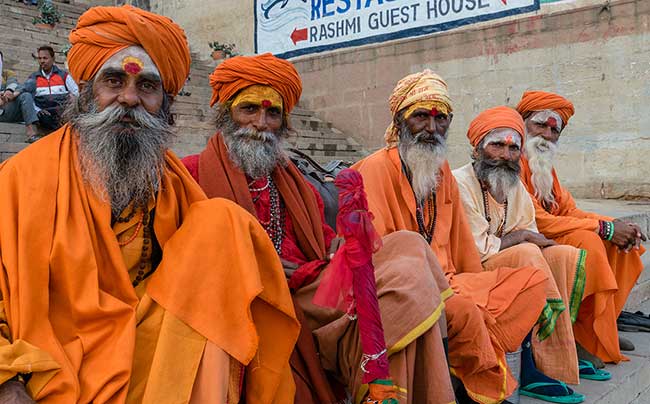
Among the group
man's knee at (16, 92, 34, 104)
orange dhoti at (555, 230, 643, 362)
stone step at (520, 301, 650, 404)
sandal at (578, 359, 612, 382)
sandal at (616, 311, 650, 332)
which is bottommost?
stone step at (520, 301, 650, 404)

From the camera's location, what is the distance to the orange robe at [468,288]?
9.43 ft

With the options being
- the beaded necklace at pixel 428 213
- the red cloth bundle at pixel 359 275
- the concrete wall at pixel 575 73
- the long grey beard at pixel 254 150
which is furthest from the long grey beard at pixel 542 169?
the concrete wall at pixel 575 73

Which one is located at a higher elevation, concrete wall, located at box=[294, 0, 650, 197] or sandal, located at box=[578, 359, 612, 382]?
concrete wall, located at box=[294, 0, 650, 197]

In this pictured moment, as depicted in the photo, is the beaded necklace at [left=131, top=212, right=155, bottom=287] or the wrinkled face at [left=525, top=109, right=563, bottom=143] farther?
the wrinkled face at [left=525, top=109, right=563, bottom=143]

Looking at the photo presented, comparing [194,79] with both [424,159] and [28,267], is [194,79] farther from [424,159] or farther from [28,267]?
[28,267]

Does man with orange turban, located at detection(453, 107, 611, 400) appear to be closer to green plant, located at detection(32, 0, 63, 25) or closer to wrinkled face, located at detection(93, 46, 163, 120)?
wrinkled face, located at detection(93, 46, 163, 120)

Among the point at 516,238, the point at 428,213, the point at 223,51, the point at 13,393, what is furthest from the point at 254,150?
the point at 223,51

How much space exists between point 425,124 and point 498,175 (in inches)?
26.4

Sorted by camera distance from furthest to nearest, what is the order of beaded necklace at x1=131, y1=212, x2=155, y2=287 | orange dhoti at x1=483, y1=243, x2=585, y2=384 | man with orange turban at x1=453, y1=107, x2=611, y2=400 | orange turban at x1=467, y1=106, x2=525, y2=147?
orange turban at x1=467, y1=106, x2=525, y2=147 → man with orange turban at x1=453, y1=107, x2=611, y2=400 → orange dhoti at x1=483, y1=243, x2=585, y2=384 → beaded necklace at x1=131, y1=212, x2=155, y2=287

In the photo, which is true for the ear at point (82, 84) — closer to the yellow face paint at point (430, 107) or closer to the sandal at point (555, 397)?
the yellow face paint at point (430, 107)

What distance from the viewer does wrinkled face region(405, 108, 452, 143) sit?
3816 millimetres

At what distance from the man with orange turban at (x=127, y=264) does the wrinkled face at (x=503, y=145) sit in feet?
7.49

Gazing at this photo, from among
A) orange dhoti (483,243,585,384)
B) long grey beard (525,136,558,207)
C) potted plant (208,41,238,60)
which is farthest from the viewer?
potted plant (208,41,238,60)

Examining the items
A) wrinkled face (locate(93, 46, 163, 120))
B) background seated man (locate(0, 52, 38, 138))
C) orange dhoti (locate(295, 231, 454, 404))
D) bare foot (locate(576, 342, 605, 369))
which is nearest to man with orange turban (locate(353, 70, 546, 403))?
orange dhoti (locate(295, 231, 454, 404))
